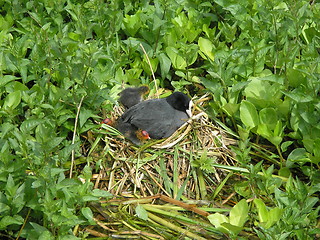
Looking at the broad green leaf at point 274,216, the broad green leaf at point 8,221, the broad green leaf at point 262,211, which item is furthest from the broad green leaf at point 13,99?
the broad green leaf at point 274,216

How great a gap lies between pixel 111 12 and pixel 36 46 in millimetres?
857

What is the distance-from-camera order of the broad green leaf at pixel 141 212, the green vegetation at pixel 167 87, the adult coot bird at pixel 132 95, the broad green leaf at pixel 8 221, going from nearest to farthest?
the broad green leaf at pixel 8 221
the green vegetation at pixel 167 87
the broad green leaf at pixel 141 212
the adult coot bird at pixel 132 95

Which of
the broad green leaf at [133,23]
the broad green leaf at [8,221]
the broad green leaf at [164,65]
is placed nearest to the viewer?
the broad green leaf at [8,221]

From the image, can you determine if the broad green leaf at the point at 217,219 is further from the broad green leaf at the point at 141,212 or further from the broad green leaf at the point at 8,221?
the broad green leaf at the point at 8,221

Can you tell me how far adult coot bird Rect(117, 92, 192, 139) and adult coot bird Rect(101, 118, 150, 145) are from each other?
12mm

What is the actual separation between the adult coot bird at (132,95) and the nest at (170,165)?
14.1 inches

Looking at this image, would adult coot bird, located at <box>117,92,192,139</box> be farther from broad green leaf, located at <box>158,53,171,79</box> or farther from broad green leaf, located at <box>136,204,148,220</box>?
broad green leaf, located at <box>136,204,148,220</box>

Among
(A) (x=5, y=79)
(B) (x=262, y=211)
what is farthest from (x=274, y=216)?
(A) (x=5, y=79)

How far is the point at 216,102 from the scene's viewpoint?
4512 mm

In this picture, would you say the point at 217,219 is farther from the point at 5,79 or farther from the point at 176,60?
the point at 5,79

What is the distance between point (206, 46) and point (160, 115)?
909mm

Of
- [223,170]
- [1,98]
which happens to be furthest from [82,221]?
[1,98]

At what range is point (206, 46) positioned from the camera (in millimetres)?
4910

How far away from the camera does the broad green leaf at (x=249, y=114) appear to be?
4.30m
